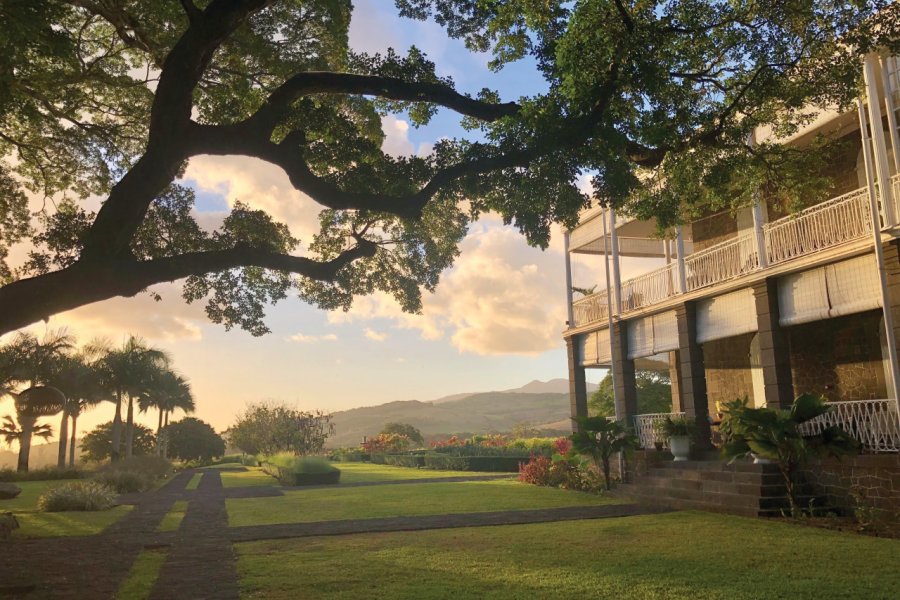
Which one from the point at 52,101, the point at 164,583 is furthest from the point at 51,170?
the point at 164,583

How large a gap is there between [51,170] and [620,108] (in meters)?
12.8

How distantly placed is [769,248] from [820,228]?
1.29 meters

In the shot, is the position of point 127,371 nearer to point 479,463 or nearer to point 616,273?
point 479,463

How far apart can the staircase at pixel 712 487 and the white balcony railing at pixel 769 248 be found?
178 inches

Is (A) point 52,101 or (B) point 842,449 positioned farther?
(A) point 52,101

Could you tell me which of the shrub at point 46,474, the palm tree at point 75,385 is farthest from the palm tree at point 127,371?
the shrub at point 46,474

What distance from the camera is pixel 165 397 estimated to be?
168ft

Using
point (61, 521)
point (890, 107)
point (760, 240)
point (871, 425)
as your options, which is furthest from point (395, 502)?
point (890, 107)

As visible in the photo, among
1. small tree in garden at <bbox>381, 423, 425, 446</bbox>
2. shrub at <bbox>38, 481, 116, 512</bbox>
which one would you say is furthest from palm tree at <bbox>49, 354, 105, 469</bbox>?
small tree in garden at <bbox>381, 423, 425, 446</bbox>

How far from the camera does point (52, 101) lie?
12.2 meters

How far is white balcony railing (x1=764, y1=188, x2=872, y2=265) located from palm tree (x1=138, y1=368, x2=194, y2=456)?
40838mm

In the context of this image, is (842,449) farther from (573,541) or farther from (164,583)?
(164,583)

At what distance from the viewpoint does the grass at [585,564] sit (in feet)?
19.7

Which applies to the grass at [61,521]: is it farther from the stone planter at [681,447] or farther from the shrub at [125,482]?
the stone planter at [681,447]
